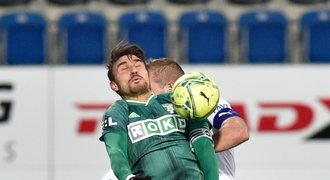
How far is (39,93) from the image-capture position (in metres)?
9.57

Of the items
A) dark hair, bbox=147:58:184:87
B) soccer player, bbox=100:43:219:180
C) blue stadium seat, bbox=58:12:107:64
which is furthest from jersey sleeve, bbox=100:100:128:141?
blue stadium seat, bbox=58:12:107:64

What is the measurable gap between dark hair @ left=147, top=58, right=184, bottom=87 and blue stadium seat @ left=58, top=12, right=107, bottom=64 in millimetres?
4702

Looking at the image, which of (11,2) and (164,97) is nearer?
(164,97)

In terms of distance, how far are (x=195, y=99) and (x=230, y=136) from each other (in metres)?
0.38

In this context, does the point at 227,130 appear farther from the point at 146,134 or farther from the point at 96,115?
the point at 96,115

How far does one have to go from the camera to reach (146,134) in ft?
16.3

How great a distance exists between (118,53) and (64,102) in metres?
4.49

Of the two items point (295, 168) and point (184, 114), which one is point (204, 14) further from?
point (184, 114)

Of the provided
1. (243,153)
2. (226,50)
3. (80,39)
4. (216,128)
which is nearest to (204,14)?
(226,50)

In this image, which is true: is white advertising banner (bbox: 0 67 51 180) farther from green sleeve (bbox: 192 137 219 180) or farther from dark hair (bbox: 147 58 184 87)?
green sleeve (bbox: 192 137 219 180)

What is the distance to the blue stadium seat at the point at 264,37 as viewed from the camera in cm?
1059

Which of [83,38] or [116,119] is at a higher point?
[83,38]

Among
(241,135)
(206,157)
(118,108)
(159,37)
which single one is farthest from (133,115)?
(159,37)

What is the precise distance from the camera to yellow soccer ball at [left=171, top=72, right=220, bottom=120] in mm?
4898
